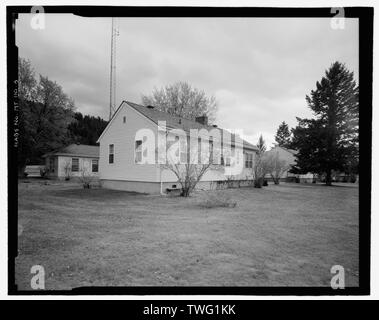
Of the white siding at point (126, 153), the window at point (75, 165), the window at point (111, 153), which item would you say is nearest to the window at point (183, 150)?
the white siding at point (126, 153)

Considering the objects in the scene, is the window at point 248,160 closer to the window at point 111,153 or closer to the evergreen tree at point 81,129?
the window at point 111,153

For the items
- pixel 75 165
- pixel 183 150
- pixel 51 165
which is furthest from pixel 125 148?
pixel 51 165

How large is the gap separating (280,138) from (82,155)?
56774 millimetres

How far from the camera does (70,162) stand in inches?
1087

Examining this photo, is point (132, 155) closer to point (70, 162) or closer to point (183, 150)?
point (183, 150)

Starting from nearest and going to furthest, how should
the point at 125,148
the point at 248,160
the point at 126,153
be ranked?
the point at 126,153, the point at 125,148, the point at 248,160

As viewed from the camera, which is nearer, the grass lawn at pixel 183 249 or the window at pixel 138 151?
the grass lawn at pixel 183 249

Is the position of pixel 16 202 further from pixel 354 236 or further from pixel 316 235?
pixel 354 236

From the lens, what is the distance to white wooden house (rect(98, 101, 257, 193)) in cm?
1288

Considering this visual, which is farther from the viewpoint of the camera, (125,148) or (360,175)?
(125,148)

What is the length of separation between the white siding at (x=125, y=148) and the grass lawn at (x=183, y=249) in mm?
5929

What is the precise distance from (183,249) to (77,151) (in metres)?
28.2

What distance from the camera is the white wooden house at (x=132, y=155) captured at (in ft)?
42.3
